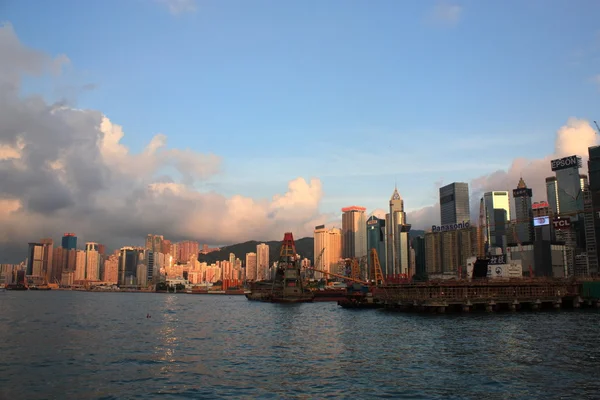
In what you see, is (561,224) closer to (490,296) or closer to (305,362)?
(490,296)

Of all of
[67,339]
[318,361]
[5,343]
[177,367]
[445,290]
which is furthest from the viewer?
[445,290]

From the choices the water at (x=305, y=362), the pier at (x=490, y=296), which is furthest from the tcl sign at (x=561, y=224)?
the water at (x=305, y=362)

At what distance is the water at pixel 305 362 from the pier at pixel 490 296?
33.5 meters

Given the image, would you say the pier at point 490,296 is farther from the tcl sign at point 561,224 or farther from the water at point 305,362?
the tcl sign at point 561,224

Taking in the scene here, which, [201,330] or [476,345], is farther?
[201,330]

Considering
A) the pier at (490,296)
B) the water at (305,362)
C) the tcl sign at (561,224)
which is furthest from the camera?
the tcl sign at (561,224)

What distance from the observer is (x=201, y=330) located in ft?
286

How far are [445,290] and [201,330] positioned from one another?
2530 inches

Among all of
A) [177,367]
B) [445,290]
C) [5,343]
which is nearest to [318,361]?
[177,367]

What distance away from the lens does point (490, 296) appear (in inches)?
4808

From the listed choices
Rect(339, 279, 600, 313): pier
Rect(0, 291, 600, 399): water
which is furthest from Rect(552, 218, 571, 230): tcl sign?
Rect(0, 291, 600, 399): water

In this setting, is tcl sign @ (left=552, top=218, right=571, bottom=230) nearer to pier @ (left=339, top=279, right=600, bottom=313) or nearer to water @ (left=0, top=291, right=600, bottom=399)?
pier @ (left=339, top=279, right=600, bottom=313)

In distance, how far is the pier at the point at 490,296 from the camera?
119500mm

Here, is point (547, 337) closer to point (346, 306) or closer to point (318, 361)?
point (318, 361)
